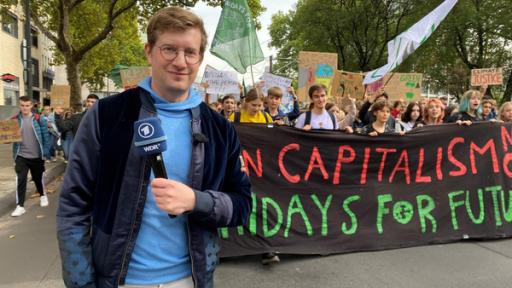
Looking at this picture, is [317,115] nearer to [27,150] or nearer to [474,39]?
[27,150]

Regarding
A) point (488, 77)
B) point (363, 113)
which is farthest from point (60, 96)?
point (488, 77)

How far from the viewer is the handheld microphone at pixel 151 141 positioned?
1393mm

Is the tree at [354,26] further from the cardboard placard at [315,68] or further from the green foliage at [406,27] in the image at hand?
the cardboard placard at [315,68]

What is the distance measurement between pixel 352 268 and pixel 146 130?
11.6 ft

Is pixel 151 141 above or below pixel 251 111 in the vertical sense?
below

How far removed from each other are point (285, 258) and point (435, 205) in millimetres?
1925

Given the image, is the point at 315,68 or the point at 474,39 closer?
the point at 315,68

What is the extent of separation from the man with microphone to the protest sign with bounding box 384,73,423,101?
34.1 feet

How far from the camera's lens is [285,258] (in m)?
4.79

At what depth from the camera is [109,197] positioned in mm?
1570

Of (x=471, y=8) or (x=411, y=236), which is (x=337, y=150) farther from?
(x=471, y=8)

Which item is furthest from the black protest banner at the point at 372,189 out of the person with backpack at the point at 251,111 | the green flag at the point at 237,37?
the green flag at the point at 237,37

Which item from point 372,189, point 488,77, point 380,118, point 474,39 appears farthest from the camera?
point 474,39

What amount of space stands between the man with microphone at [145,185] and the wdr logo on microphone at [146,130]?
93 millimetres
